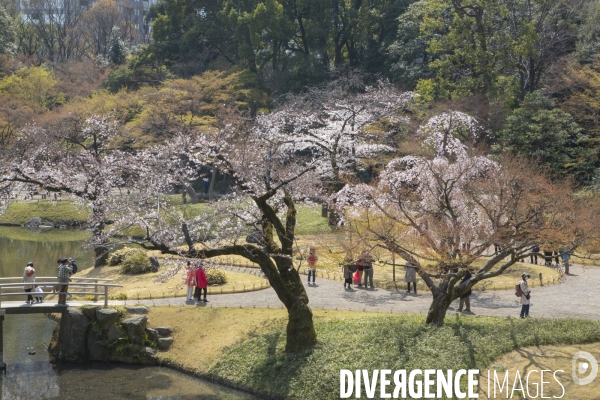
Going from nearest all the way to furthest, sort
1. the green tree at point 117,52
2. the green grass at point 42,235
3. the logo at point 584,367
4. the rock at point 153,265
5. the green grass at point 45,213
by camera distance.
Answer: the logo at point 584,367
the rock at point 153,265
the green grass at point 42,235
the green grass at point 45,213
the green tree at point 117,52

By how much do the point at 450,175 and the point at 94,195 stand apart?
13802 mm

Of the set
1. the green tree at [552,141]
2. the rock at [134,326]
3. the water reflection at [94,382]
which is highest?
the green tree at [552,141]

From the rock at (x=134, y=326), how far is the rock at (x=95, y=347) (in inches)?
31.2

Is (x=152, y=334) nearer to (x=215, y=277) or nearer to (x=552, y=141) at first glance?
(x=215, y=277)

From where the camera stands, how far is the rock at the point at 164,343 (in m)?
18.6

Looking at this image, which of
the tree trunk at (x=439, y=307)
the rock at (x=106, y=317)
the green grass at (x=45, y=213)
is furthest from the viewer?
the green grass at (x=45, y=213)

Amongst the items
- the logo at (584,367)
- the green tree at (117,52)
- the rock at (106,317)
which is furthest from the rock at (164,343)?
the green tree at (117,52)

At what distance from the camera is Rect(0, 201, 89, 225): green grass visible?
45.1 meters

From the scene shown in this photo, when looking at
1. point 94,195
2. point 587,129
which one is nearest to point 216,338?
point 94,195

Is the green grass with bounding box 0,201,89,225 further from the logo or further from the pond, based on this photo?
the logo

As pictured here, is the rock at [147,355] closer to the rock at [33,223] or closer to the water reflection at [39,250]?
the water reflection at [39,250]

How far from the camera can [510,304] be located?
2072 cm

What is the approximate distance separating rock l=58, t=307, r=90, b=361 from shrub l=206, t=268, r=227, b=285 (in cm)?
534

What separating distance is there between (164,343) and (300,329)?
4344 millimetres
